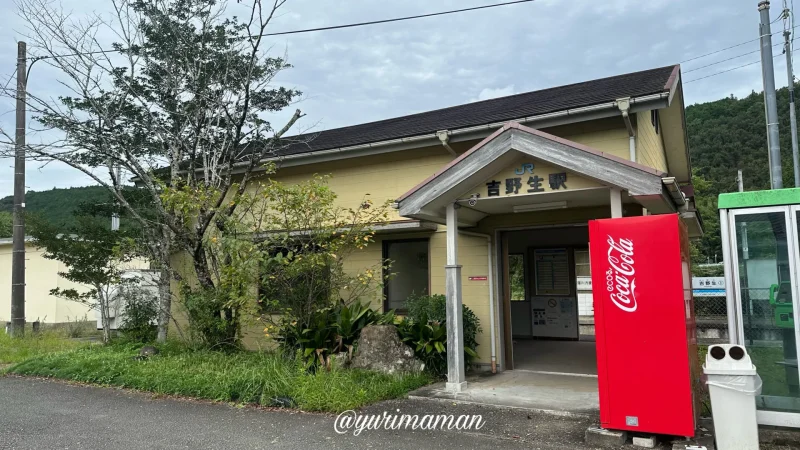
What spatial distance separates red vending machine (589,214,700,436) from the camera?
16.3ft

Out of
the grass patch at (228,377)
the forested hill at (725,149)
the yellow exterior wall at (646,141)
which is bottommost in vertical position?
the grass patch at (228,377)

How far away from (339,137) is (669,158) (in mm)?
8040

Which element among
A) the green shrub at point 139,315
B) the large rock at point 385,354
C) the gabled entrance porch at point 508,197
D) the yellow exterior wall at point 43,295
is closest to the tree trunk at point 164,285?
the green shrub at point 139,315

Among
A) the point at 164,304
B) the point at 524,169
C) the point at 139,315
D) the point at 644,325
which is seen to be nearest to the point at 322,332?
the point at 524,169

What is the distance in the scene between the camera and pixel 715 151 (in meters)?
33.3

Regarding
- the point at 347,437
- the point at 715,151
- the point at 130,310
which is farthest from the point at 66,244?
the point at 715,151

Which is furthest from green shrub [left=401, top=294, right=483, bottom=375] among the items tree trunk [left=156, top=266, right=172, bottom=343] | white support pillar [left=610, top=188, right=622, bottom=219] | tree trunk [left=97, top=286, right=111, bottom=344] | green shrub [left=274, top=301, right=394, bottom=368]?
tree trunk [left=97, top=286, right=111, bottom=344]

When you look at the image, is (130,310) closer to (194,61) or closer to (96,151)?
(96,151)

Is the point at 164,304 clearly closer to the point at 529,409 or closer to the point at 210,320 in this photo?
the point at 210,320

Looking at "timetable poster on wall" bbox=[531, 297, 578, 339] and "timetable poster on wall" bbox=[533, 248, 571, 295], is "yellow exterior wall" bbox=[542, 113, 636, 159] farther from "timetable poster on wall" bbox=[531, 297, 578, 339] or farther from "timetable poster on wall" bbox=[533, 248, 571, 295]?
"timetable poster on wall" bbox=[531, 297, 578, 339]

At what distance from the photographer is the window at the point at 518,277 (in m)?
13.9

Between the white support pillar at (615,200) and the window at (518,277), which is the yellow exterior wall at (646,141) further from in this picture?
the window at (518,277)

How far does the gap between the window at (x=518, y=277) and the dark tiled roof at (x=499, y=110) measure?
4.08 metres

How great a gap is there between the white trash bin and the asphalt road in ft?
4.19
